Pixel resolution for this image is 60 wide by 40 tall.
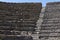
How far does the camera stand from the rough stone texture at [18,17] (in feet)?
23.7

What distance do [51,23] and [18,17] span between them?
149cm

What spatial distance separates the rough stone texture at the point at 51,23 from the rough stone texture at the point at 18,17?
36 cm

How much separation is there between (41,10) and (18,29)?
2.73m

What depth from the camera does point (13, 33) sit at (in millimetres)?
6816

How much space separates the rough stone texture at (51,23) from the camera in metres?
6.42

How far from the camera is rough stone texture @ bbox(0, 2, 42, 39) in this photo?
23.7 ft

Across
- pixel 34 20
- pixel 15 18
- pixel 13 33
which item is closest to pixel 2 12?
pixel 15 18

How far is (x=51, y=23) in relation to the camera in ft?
25.0

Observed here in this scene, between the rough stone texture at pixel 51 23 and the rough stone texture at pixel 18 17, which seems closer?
the rough stone texture at pixel 51 23

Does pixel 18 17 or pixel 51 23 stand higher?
pixel 18 17

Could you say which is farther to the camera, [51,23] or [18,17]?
[18,17]

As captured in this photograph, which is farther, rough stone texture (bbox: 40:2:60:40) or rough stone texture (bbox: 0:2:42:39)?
rough stone texture (bbox: 0:2:42:39)

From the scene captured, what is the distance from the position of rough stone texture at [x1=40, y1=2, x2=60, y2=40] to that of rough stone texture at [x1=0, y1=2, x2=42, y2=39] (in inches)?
14.0

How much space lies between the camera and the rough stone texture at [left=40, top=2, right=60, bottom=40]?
642 cm
